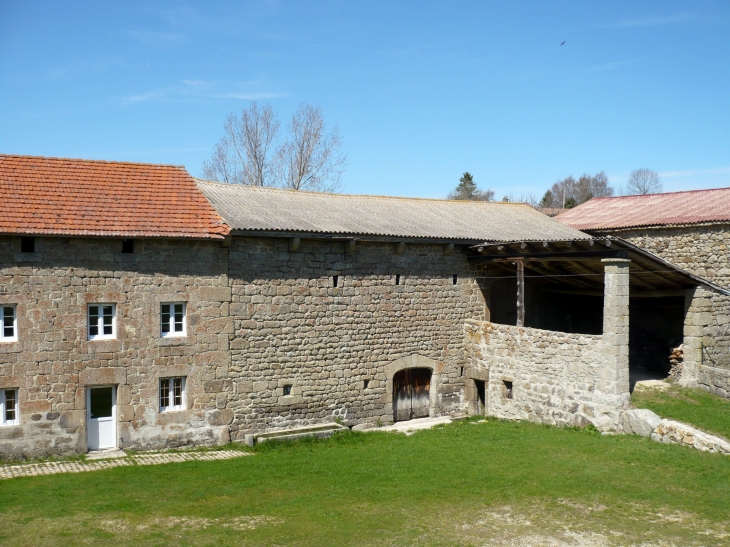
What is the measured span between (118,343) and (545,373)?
9147 mm

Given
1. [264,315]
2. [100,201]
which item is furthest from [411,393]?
[100,201]

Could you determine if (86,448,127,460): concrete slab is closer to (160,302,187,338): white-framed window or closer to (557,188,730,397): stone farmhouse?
(160,302,187,338): white-framed window

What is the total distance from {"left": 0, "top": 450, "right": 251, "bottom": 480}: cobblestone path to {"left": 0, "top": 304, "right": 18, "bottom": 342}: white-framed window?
93.0 inches

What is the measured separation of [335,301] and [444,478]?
546 cm

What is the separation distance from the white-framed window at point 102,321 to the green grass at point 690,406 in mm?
10733

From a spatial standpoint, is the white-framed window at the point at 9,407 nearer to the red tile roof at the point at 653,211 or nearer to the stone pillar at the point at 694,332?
the stone pillar at the point at 694,332

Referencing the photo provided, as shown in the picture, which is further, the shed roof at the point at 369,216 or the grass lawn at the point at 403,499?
the shed roof at the point at 369,216

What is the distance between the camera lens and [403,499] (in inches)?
404

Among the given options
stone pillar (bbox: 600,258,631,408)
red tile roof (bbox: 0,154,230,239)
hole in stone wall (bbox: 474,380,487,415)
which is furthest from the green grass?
red tile roof (bbox: 0,154,230,239)

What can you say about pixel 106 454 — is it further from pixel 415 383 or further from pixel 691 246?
pixel 691 246

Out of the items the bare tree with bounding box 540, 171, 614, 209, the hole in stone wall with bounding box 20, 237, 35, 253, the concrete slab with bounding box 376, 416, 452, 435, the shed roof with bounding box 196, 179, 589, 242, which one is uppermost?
the bare tree with bounding box 540, 171, 614, 209

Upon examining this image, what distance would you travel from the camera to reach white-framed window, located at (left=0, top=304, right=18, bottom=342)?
12695 mm

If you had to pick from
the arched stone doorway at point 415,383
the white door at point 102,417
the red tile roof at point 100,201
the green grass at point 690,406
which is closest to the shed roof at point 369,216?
the red tile roof at point 100,201

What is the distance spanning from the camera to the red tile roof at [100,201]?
1302cm
